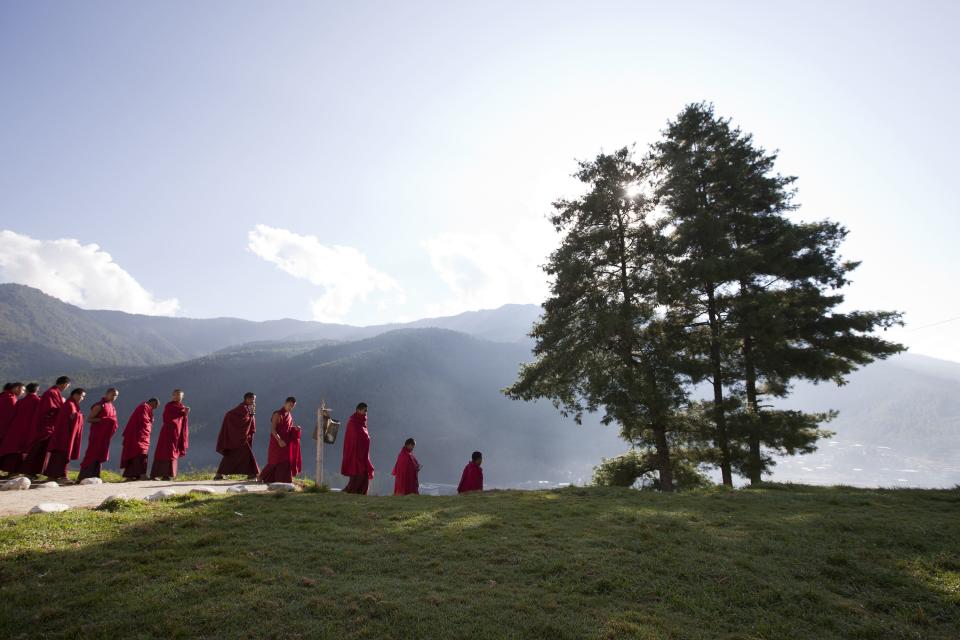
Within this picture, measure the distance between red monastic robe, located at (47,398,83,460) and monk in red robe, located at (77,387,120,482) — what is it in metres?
0.36

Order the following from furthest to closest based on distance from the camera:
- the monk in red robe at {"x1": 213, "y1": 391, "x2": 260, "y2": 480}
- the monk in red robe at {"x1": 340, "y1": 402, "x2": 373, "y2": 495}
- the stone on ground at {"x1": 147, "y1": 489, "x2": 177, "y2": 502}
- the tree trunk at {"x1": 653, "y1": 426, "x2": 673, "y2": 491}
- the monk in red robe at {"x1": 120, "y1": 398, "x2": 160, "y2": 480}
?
the tree trunk at {"x1": 653, "y1": 426, "x2": 673, "y2": 491} < the monk in red robe at {"x1": 213, "y1": 391, "x2": 260, "y2": 480} < the monk in red robe at {"x1": 120, "y1": 398, "x2": 160, "y2": 480} < the monk in red robe at {"x1": 340, "y1": 402, "x2": 373, "y2": 495} < the stone on ground at {"x1": 147, "y1": 489, "x2": 177, "y2": 502}

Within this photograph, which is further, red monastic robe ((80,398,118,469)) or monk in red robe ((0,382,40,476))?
red monastic robe ((80,398,118,469))

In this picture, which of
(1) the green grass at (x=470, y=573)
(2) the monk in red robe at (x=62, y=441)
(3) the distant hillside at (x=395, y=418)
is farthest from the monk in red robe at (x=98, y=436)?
(3) the distant hillside at (x=395, y=418)

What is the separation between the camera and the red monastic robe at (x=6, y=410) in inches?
530

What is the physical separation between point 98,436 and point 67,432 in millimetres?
1048

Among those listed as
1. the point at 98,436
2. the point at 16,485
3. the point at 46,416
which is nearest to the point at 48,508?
the point at 16,485

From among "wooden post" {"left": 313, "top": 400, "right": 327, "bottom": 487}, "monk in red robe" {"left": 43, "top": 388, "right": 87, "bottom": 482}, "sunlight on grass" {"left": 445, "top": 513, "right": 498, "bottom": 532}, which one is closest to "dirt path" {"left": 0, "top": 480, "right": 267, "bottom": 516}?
"monk in red robe" {"left": 43, "top": 388, "right": 87, "bottom": 482}

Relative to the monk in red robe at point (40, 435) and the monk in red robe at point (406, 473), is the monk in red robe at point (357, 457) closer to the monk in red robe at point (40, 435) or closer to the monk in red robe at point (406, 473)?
→ the monk in red robe at point (406, 473)

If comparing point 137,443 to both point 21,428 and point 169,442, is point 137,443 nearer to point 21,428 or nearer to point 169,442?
point 169,442

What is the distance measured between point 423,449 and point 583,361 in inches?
6017

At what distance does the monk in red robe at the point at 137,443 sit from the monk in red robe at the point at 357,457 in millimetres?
6618

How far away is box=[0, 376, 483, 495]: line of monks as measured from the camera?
13516 millimetres

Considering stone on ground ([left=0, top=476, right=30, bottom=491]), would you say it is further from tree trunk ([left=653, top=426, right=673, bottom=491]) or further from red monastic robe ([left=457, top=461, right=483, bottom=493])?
tree trunk ([left=653, top=426, right=673, bottom=491])

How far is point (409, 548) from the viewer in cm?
750
